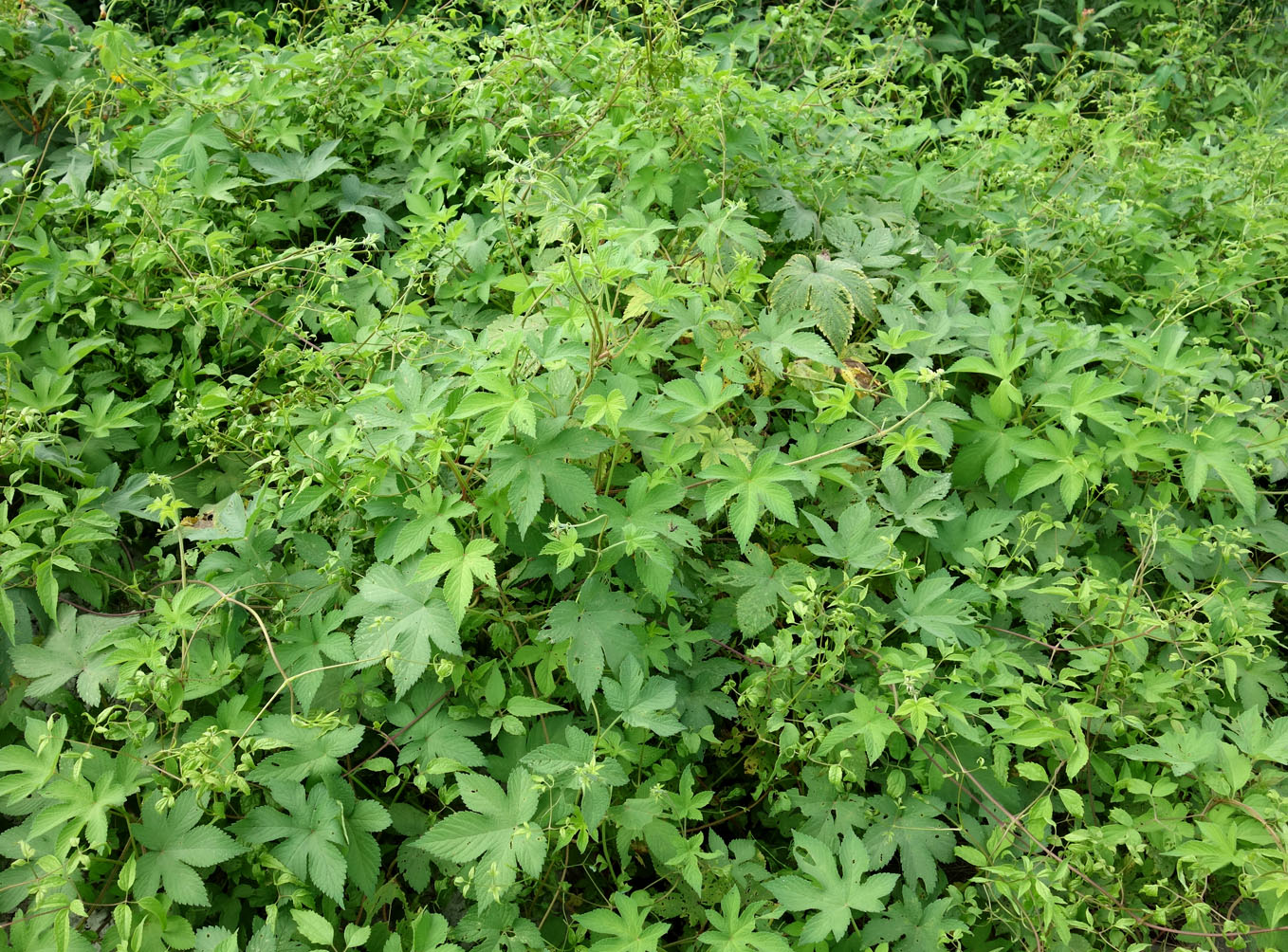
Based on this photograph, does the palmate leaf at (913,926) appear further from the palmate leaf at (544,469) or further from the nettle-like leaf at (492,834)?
the palmate leaf at (544,469)

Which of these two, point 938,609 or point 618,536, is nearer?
point 618,536

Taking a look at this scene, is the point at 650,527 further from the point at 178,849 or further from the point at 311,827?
the point at 178,849

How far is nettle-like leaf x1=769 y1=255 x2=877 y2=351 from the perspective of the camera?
7.50ft

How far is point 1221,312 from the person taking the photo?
2.81 m

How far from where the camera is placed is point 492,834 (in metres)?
1.57

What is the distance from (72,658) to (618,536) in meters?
1.22

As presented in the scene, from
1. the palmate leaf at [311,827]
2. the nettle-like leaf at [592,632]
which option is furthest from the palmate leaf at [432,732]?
the nettle-like leaf at [592,632]

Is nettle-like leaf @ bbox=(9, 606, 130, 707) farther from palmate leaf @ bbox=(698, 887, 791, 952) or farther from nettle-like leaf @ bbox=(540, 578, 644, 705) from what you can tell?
palmate leaf @ bbox=(698, 887, 791, 952)

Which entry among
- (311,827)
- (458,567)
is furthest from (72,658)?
(458,567)

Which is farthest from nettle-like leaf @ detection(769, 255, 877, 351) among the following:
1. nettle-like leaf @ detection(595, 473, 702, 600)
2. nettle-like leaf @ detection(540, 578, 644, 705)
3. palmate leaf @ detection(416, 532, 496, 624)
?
palmate leaf @ detection(416, 532, 496, 624)

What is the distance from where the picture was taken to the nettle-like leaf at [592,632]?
5.64 ft

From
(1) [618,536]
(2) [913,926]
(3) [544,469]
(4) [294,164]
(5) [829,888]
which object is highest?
(4) [294,164]

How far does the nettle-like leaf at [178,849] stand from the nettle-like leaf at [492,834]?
395mm

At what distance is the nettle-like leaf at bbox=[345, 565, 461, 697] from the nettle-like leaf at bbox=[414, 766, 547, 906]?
232 mm
